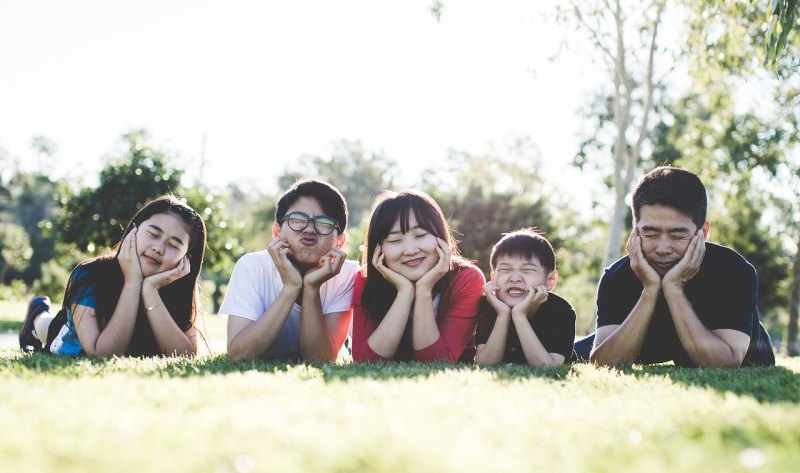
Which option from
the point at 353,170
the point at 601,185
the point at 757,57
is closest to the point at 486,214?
the point at 601,185

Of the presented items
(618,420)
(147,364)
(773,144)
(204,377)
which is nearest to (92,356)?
(147,364)

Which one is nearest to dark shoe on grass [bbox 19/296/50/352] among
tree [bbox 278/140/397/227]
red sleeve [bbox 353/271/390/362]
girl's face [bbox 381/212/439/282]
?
red sleeve [bbox 353/271/390/362]

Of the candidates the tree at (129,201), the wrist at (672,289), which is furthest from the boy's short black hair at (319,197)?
the tree at (129,201)

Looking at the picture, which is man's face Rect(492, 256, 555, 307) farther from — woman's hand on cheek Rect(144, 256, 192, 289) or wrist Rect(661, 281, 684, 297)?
woman's hand on cheek Rect(144, 256, 192, 289)

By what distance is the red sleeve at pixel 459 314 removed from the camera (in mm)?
4797

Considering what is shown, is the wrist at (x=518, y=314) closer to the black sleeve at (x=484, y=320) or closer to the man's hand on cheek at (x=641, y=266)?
the black sleeve at (x=484, y=320)

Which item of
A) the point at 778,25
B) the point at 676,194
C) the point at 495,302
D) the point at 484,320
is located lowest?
the point at 484,320

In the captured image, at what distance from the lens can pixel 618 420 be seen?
2.17m

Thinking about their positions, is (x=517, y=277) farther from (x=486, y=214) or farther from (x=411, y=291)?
(x=486, y=214)

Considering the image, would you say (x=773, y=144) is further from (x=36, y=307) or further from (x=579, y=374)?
(x=36, y=307)

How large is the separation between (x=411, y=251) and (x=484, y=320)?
90 centimetres

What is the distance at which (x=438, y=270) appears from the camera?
4.73 meters

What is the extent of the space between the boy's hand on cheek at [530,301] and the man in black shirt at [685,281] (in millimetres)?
654

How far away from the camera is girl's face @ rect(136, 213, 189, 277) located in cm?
506
